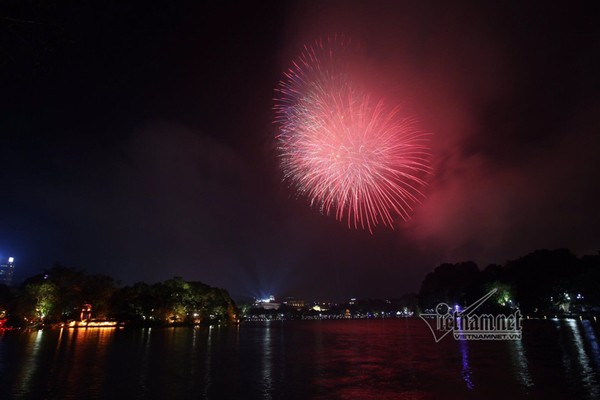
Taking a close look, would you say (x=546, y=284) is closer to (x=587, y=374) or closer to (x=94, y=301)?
(x=587, y=374)

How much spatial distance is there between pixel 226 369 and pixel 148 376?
498cm

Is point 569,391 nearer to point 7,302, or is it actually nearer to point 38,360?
point 38,360

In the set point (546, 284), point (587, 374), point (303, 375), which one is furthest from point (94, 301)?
point (546, 284)

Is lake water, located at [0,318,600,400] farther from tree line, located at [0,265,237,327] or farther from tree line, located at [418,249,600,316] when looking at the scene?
tree line, located at [418,249,600,316]

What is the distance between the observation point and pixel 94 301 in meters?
91.9

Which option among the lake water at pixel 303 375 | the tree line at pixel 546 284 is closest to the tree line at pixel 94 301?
the lake water at pixel 303 375

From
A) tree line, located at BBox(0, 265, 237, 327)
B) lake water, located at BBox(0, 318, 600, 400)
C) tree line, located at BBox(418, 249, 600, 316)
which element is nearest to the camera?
lake water, located at BBox(0, 318, 600, 400)

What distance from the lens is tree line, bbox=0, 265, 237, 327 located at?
259 ft

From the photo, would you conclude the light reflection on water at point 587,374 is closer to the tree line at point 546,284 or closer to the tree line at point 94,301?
the tree line at point 546,284

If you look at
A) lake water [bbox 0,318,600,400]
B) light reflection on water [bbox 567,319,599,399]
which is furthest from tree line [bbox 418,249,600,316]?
lake water [bbox 0,318,600,400]

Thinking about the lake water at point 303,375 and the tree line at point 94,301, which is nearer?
the lake water at point 303,375

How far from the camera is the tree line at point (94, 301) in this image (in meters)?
79.1

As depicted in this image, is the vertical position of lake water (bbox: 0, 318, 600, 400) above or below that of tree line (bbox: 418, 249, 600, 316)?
below

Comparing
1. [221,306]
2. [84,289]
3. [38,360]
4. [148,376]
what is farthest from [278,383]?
[221,306]
